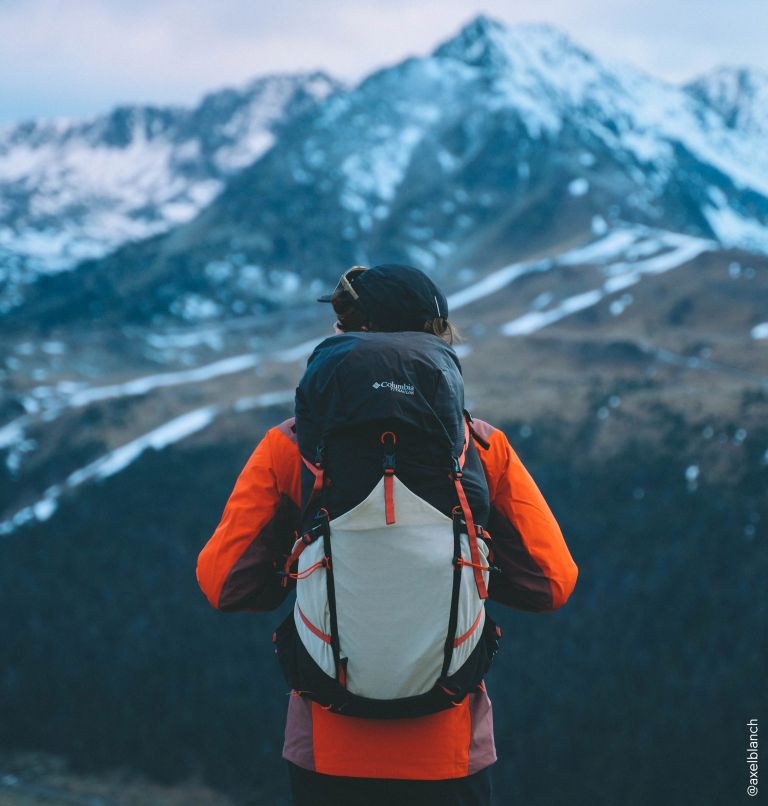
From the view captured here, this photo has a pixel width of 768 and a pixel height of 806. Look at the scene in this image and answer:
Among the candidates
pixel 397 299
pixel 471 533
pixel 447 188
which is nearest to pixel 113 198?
pixel 447 188

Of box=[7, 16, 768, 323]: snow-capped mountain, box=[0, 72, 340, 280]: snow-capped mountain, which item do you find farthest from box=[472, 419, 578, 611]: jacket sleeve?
A: box=[0, 72, 340, 280]: snow-capped mountain

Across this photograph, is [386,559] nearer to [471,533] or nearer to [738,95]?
[471,533]

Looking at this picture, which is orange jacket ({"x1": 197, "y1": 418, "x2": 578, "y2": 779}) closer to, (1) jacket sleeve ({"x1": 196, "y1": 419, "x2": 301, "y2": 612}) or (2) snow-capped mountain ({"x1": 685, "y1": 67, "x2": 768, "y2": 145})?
(1) jacket sleeve ({"x1": 196, "y1": 419, "x2": 301, "y2": 612})

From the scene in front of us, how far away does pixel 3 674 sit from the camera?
132 ft

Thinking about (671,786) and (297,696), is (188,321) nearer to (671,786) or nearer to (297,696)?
(671,786)

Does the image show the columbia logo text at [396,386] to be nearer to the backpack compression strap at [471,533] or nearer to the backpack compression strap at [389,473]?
the backpack compression strap at [389,473]

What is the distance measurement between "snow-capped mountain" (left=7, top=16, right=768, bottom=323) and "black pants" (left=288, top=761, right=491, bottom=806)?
81646mm

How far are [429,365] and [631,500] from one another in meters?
33.7

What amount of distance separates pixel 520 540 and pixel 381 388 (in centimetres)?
105

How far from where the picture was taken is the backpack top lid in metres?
3.48

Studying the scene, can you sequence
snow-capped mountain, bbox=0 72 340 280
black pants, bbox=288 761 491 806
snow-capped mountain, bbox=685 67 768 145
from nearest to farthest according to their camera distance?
black pants, bbox=288 761 491 806 < snow-capped mountain, bbox=685 67 768 145 < snow-capped mountain, bbox=0 72 340 280

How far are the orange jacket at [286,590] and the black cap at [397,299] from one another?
1.97 ft

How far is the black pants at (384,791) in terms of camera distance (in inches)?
143

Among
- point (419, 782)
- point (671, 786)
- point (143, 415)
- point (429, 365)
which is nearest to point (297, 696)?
point (419, 782)
